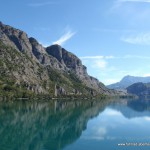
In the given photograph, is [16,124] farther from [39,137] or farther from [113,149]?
[113,149]

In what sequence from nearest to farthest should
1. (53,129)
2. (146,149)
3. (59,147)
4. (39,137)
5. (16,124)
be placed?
(146,149) → (59,147) → (39,137) → (53,129) → (16,124)

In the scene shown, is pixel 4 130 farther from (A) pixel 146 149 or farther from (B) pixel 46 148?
(A) pixel 146 149

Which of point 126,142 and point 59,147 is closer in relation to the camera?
point 59,147

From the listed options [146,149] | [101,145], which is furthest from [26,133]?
[146,149]

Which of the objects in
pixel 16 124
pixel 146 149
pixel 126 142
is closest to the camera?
pixel 146 149

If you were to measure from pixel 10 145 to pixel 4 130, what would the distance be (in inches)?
1057

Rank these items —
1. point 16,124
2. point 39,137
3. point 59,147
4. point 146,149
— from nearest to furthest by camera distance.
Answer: point 146,149 → point 59,147 → point 39,137 → point 16,124

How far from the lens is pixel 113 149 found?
3169 inches

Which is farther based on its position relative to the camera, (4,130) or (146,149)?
(4,130)

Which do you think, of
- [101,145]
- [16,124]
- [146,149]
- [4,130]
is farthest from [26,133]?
[146,149]

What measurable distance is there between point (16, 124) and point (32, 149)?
49819 mm

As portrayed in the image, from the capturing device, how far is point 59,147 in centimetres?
8362

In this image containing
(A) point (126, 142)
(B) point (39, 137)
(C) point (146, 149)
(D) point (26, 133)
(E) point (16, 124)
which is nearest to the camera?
(C) point (146, 149)

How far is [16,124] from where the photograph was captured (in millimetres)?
128875
